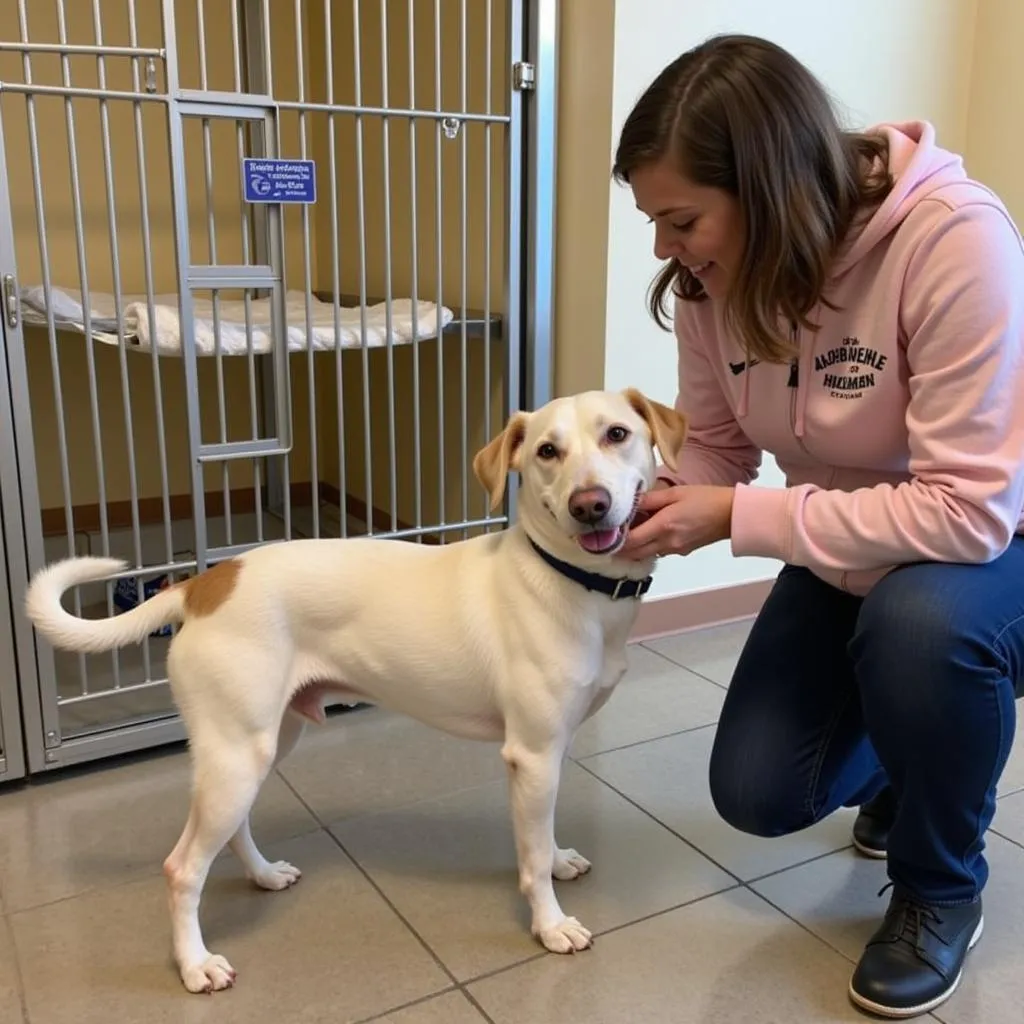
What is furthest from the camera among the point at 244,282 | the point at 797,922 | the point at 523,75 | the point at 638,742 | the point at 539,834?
the point at 523,75

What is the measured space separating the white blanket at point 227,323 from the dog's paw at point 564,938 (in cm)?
123

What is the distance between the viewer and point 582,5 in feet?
7.41

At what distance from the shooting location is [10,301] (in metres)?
1.81

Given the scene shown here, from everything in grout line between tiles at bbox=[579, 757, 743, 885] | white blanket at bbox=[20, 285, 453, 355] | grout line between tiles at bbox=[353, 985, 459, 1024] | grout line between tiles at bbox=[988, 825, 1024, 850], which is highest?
white blanket at bbox=[20, 285, 453, 355]

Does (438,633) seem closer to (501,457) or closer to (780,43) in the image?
(501,457)

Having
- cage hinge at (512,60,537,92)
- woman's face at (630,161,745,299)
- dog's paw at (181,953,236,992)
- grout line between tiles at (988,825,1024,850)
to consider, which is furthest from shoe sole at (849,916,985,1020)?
cage hinge at (512,60,537,92)

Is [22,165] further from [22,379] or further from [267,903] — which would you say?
[267,903]

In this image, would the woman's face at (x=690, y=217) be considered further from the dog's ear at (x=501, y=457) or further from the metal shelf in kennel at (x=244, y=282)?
the metal shelf in kennel at (x=244, y=282)

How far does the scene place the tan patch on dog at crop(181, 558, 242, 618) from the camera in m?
1.43

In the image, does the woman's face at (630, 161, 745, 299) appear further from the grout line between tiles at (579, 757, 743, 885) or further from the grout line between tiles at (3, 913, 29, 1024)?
the grout line between tiles at (3, 913, 29, 1024)

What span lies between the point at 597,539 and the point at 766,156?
497 millimetres

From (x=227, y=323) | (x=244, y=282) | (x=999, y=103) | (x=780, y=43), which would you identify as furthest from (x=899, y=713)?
(x=999, y=103)

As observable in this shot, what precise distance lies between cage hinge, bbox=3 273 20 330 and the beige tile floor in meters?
0.87

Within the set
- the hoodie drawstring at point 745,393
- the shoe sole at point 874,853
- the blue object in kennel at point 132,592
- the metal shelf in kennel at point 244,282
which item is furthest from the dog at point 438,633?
the blue object in kennel at point 132,592
